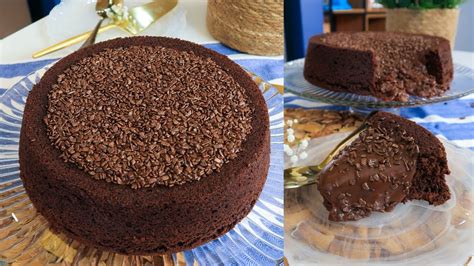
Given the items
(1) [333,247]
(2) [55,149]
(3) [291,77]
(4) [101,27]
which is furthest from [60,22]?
(3) [291,77]

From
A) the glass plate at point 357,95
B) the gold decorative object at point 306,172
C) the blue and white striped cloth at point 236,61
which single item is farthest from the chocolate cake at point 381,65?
the blue and white striped cloth at point 236,61

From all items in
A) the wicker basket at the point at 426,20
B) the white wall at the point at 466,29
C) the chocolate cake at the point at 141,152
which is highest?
→ the chocolate cake at the point at 141,152

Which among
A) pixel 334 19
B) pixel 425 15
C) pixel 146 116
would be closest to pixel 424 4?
pixel 425 15

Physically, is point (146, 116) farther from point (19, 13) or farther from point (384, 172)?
point (384, 172)

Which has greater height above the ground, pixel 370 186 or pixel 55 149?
pixel 55 149

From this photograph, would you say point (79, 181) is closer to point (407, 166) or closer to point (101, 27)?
point (101, 27)

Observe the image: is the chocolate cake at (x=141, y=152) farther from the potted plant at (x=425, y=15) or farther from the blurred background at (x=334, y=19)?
the potted plant at (x=425, y=15)

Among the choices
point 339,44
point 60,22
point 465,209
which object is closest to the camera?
point 60,22

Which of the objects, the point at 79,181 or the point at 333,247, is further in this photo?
the point at 333,247
